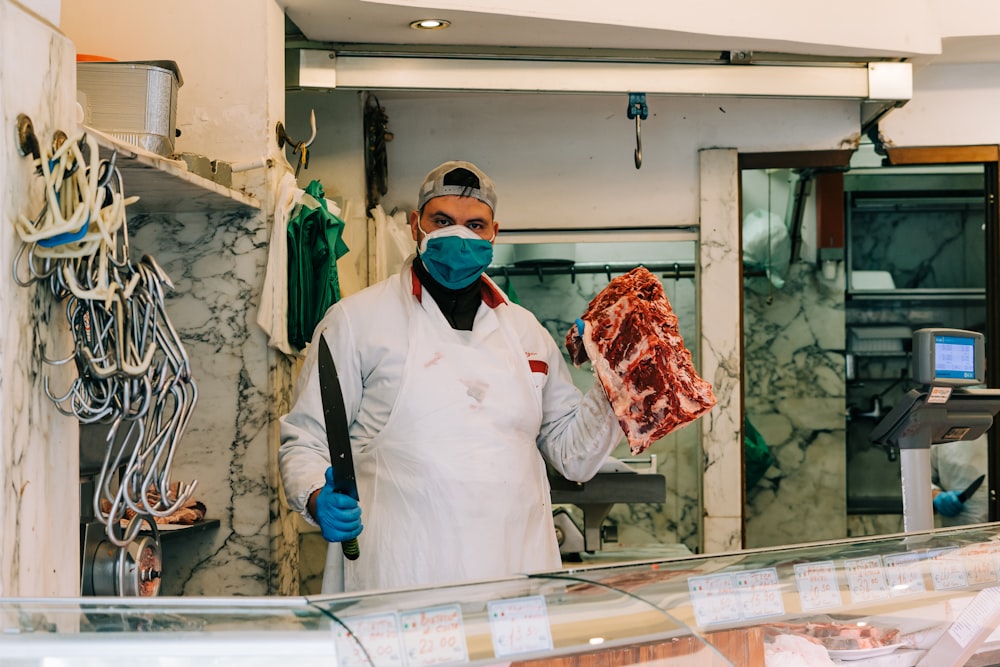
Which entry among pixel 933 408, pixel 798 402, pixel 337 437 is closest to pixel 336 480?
pixel 337 437

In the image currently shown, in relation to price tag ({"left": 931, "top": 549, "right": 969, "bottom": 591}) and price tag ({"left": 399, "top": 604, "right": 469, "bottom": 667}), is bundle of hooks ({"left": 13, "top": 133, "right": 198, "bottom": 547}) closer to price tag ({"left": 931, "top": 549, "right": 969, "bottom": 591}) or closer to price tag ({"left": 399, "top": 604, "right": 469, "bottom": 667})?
price tag ({"left": 399, "top": 604, "right": 469, "bottom": 667})

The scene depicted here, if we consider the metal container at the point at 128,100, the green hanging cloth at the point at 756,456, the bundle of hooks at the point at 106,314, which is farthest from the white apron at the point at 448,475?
the green hanging cloth at the point at 756,456

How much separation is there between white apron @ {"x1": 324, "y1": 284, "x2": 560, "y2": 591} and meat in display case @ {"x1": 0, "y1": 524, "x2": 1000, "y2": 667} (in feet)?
2.72

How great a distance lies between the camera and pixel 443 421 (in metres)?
2.41

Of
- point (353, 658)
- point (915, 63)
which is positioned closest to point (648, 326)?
point (353, 658)

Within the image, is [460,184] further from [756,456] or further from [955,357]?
[756,456]

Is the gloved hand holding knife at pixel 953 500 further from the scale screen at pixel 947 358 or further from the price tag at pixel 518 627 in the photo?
the price tag at pixel 518 627

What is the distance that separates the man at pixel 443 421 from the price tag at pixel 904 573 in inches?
31.4

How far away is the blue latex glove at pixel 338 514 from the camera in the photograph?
6.56ft

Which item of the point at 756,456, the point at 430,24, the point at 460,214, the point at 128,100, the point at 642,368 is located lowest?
the point at 756,456

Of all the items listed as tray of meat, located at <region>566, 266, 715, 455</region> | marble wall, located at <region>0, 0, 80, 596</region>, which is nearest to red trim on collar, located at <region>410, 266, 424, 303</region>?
tray of meat, located at <region>566, 266, 715, 455</region>

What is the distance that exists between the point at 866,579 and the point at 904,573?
3.4 inches

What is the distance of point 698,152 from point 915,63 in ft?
3.17

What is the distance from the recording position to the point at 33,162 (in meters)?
1.72
